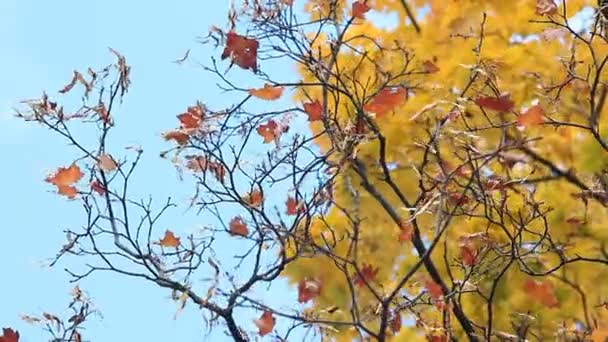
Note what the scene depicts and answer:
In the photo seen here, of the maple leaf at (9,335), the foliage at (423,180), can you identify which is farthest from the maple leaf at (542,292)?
the maple leaf at (9,335)

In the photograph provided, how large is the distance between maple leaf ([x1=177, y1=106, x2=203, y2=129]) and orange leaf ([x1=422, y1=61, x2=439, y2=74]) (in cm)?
64

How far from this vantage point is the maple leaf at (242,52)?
2354mm

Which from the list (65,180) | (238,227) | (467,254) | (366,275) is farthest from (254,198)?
(467,254)

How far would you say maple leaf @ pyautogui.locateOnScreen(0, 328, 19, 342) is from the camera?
85.3 inches

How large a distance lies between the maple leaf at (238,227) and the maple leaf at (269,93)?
0.32 m

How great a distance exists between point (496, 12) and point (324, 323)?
112 cm

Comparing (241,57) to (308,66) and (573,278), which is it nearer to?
(308,66)

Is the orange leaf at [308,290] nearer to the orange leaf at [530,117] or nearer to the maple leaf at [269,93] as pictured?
the maple leaf at [269,93]

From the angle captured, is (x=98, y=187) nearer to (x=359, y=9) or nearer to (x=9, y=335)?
(x=9, y=335)

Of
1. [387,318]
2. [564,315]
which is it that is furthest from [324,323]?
[564,315]

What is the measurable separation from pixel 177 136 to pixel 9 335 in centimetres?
59

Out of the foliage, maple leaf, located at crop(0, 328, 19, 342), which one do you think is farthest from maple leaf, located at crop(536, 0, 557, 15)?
maple leaf, located at crop(0, 328, 19, 342)

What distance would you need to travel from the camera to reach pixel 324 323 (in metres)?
2.14

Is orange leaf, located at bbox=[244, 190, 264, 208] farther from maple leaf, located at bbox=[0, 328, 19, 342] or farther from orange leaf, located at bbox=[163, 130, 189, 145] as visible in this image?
maple leaf, located at bbox=[0, 328, 19, 342]
